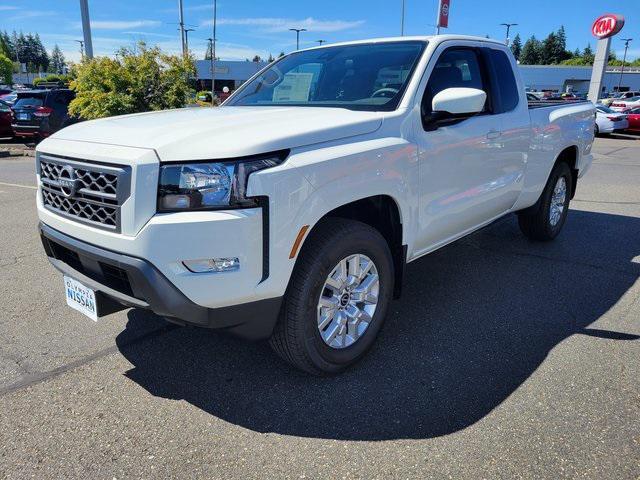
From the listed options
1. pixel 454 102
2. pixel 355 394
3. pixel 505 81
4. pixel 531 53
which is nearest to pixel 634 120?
pixel 505 81

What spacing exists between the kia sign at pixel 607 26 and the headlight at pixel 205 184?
24601mm

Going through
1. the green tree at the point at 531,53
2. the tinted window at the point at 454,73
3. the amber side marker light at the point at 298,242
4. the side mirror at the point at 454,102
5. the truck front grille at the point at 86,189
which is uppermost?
the green tree at the point at 531,53

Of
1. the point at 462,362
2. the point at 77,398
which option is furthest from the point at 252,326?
the point at 462,362

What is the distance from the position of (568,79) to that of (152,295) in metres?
97.9

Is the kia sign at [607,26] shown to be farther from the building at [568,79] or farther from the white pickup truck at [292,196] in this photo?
the building at [568,79]

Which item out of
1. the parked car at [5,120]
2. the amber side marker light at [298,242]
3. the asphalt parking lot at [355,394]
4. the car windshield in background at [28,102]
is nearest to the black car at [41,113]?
the car windshield in background at [28,102]

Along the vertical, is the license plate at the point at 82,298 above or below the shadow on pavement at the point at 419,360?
above

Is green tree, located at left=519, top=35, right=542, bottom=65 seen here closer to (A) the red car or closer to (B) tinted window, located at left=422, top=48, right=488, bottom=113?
(A) the red car

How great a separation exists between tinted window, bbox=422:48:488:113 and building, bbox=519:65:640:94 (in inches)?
3574

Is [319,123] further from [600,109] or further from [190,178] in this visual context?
[600,109]

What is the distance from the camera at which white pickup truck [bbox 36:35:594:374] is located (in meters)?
2.44

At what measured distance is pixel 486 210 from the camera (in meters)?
4.40

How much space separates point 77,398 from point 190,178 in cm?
146

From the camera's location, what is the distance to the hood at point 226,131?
2449 mm
